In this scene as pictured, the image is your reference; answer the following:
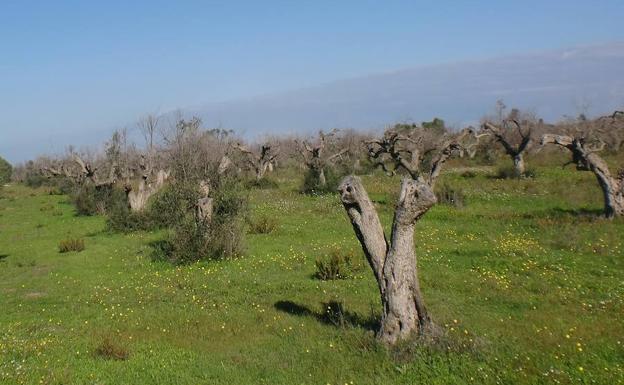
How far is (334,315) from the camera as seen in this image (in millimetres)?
11422

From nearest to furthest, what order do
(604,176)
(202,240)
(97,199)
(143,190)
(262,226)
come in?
(202,240) → (604,176) → (262,226) → (143,190) → (97,199)

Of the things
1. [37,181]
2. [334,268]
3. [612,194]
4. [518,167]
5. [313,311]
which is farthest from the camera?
[37,181]

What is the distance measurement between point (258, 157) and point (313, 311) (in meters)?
43.0

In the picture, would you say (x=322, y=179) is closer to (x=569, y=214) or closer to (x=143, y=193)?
(x=143, y=193)

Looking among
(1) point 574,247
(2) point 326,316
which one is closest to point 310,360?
(2) point 326,316

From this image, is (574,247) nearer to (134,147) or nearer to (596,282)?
(596,282)

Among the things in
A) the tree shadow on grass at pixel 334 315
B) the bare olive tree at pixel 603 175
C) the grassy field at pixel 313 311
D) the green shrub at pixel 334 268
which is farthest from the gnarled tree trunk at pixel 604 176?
the tree shadow on grass at pixel 334 315

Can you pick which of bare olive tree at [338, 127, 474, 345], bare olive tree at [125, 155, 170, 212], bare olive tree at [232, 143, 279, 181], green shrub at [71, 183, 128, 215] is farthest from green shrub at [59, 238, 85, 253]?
bare olive tree at [232, 143, 279, 181]

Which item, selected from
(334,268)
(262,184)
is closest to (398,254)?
(334,268)

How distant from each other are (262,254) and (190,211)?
4037mm

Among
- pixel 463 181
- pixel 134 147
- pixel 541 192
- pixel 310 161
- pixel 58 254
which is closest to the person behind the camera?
pixel 58 254

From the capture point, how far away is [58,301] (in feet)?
48.9

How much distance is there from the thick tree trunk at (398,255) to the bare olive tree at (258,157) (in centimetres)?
3922

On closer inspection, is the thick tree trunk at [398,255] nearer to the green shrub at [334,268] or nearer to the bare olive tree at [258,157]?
the green shrub at [334,268]
